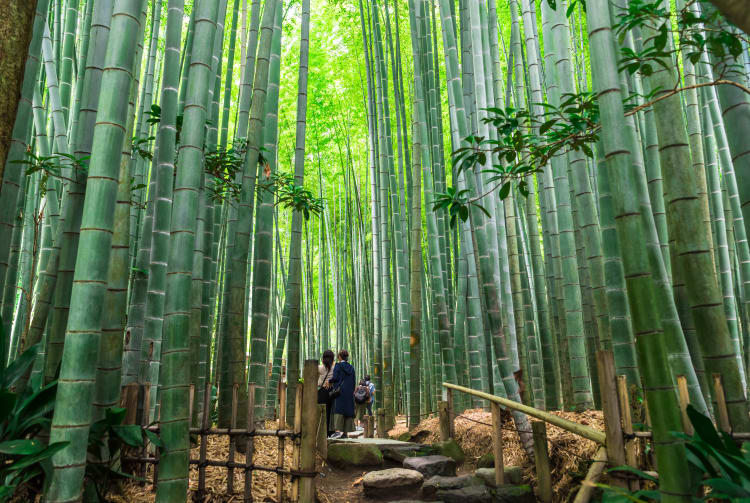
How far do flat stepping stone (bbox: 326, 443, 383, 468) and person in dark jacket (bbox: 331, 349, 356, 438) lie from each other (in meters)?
1.04

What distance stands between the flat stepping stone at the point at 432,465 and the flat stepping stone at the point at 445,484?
0.30 m

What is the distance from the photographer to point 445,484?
288cm

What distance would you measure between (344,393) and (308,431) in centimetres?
251

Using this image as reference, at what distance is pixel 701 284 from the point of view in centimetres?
159

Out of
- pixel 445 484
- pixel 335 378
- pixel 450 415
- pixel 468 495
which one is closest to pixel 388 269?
pixel 335 378

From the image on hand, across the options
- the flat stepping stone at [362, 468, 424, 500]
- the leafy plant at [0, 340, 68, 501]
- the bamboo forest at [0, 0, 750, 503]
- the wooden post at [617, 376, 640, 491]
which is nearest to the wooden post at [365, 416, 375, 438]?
A: the bamboo forest at [0, 0, 750, 503]

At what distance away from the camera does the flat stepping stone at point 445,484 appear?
9.43 ft

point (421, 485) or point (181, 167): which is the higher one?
point (181, 167)

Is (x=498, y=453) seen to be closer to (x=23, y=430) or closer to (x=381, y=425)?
(x=23, y=430)

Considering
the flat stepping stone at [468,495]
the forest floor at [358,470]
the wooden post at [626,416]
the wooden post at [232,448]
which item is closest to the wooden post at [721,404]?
the wooden post at [626,416]

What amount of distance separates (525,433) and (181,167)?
2469mm

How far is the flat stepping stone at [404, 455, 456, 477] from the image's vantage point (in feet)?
10.8

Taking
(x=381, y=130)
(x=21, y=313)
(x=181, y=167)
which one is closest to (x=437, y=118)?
(x=381, y=130)

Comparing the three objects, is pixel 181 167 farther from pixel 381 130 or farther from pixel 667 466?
pixel 381 130
